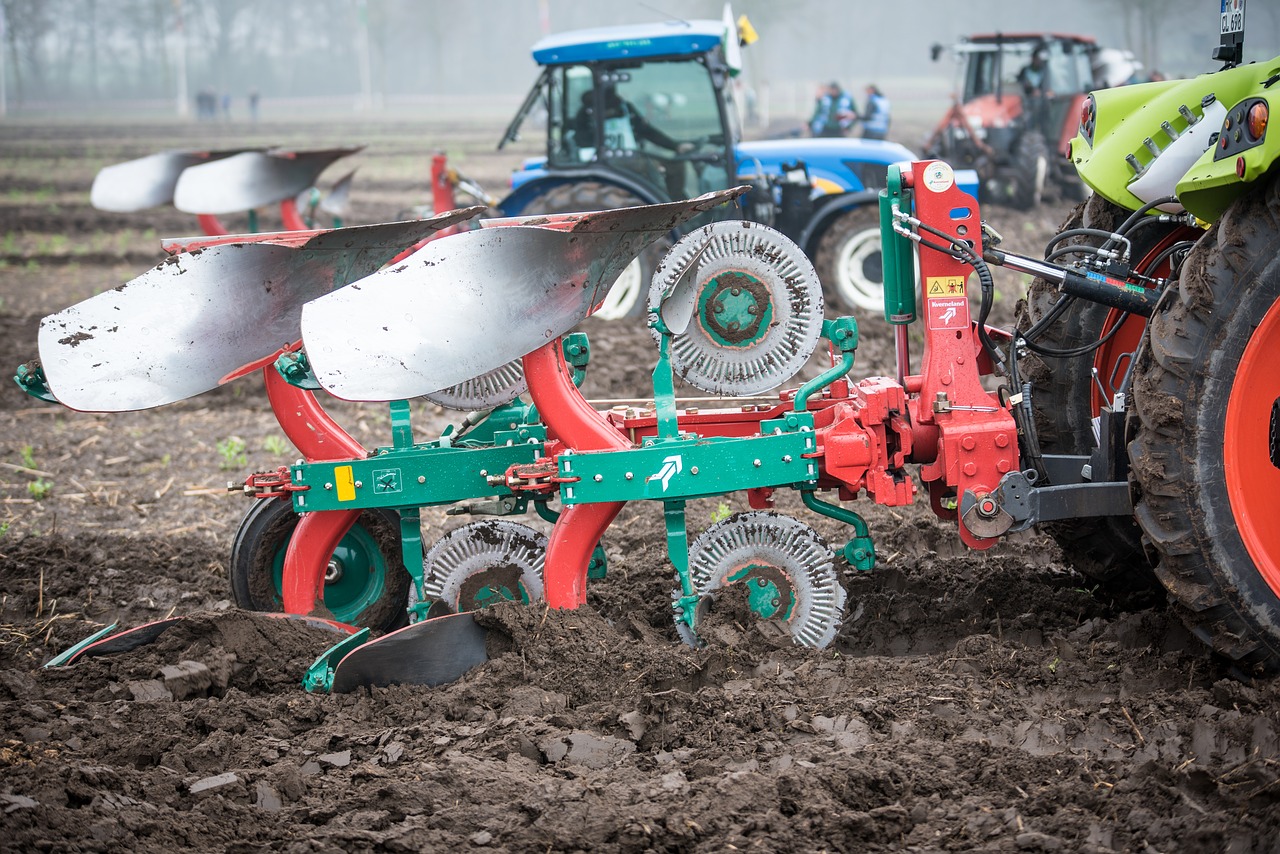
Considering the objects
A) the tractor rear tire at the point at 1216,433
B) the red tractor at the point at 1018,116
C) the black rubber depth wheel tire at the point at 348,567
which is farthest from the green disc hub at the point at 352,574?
the red tractor at the point at 1018,116

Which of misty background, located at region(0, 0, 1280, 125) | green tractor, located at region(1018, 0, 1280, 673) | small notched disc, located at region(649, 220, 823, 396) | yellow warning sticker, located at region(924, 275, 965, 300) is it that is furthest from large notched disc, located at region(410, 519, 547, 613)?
misty background, located at region(0, 0, 1280, 125)

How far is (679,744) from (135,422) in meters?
5.79

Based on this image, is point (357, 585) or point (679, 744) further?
point (357, 585)

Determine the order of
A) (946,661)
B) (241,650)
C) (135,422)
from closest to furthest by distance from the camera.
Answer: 1. (946,661)
2. (241,650)
3. (135,422)

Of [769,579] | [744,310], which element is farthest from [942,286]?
[769,579]

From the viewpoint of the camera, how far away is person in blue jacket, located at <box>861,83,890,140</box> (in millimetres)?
22047

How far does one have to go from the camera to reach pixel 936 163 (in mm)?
4043

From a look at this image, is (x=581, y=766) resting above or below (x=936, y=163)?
below

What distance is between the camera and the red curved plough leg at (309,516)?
179 inches

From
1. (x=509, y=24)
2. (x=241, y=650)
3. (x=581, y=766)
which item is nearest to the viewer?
(x=581, y=766)

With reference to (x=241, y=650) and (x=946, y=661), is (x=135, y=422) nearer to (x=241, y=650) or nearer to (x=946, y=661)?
(x=241, y=650)

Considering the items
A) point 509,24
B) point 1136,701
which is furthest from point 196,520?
point 509,24

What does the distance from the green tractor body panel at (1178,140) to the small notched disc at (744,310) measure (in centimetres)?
106

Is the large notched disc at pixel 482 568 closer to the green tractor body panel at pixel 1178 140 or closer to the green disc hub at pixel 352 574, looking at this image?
the green disc hub at pixel 352 574
